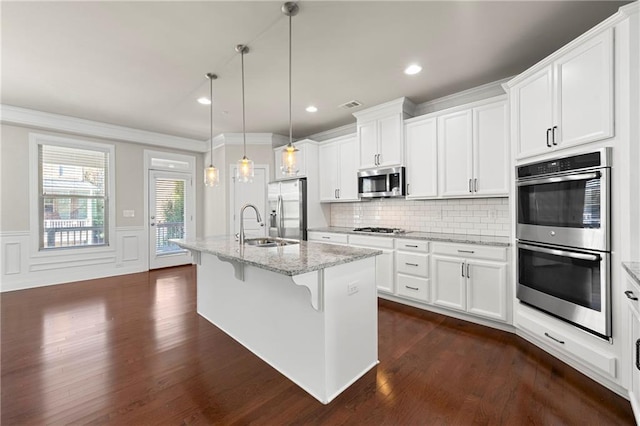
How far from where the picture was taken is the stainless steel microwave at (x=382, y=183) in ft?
12.5

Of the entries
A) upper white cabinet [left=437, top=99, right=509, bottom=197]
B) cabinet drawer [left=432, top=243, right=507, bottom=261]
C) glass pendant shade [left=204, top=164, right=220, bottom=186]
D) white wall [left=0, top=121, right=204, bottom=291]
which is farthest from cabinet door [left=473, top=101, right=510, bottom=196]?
white wall [left=0, top=121, right=204, bottom=291]

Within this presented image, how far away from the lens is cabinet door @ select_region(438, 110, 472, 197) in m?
3.25

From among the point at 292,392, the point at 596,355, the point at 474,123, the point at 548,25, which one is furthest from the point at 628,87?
the point at 292,392

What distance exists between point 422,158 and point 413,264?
137 cm

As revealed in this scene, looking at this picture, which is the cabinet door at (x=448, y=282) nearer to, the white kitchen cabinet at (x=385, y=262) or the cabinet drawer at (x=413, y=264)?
the cabinet drawer at (x=413, y=264)

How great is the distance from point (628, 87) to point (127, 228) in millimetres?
6792

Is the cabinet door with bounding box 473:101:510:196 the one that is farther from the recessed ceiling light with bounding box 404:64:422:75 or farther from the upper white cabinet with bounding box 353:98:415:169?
the upper white cabinet with bounding box 353:98:415:169

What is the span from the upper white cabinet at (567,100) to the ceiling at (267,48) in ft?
1.37

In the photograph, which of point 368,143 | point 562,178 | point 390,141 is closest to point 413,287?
point 562,178

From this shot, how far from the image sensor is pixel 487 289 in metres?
2.84

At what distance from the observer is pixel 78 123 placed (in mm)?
4691

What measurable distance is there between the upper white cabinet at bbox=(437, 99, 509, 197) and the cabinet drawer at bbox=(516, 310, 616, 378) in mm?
1301

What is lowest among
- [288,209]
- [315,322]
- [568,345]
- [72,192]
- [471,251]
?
[568,345]

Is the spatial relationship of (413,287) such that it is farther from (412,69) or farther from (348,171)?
(412,69)
